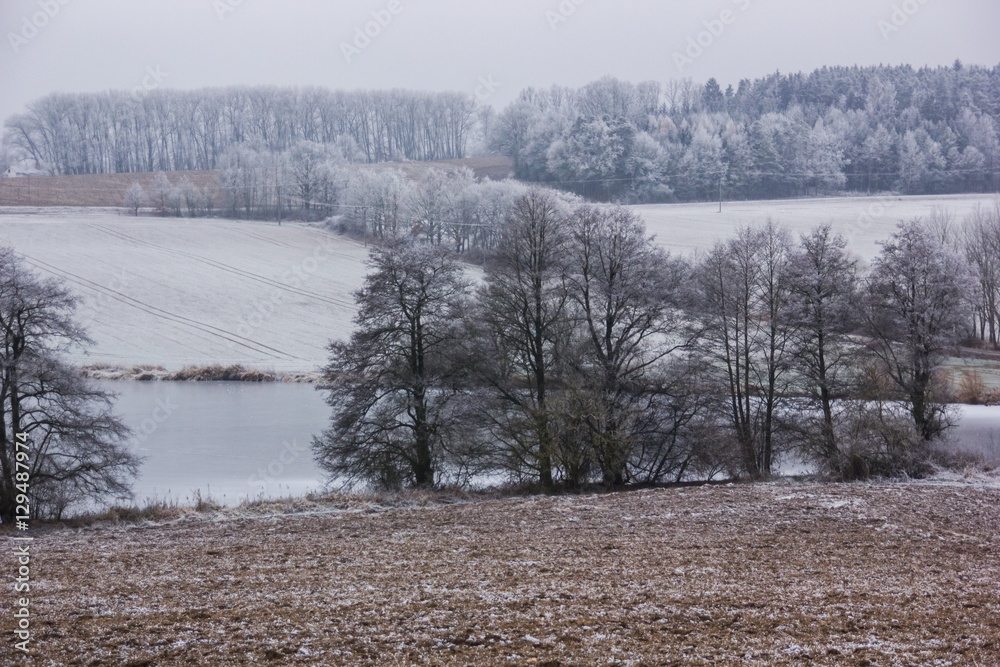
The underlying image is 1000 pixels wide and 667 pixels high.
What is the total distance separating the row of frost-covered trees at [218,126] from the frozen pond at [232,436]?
76.8 meters

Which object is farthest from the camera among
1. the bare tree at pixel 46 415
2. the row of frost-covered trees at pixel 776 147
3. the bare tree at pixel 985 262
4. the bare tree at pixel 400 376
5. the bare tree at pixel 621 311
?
the row of frost-covered trees at pixel 776 147

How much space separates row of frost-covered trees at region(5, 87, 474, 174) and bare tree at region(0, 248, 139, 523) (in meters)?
93.0

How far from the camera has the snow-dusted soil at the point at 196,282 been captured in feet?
171

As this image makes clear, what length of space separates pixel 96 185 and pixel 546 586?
104941 mm

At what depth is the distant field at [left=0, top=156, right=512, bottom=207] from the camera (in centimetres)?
9019

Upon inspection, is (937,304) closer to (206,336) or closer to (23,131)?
(206,336)

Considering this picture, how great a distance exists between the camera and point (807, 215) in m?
78.8

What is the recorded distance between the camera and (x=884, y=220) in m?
75.4

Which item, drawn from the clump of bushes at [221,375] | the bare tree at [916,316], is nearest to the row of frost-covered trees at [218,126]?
the clump of bushes at [221,375]

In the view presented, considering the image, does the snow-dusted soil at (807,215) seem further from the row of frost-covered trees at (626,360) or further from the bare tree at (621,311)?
the bare tree at (621,311)

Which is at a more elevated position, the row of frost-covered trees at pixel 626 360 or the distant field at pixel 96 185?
the distant field at pixel 96 185

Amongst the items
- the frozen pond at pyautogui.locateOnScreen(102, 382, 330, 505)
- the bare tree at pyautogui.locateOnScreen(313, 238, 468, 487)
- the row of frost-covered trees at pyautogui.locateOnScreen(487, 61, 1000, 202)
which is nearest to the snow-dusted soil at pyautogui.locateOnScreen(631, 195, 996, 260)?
the row of frost-covered trees at pyautogui.locateOnScreen(487, 61, 1000, 202)

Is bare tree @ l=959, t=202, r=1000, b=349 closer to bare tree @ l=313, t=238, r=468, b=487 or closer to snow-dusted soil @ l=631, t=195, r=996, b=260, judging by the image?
snow-dusted soil @ l=631, t=195, r=996, b=260

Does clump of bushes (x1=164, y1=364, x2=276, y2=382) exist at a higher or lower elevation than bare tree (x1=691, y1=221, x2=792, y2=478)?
lower
